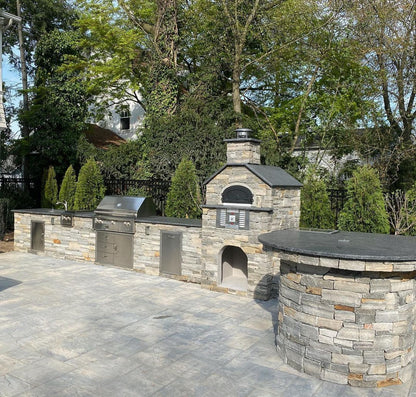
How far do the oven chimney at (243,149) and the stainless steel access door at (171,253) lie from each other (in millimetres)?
2378

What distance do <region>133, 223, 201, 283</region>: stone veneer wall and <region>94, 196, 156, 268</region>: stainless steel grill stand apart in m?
0.26

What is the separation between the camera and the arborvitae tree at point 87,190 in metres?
13.7

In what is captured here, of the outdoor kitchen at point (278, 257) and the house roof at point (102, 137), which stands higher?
the house roof at point (102, 137)

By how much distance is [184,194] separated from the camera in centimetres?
1136

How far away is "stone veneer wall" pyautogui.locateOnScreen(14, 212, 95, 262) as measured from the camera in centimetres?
1088

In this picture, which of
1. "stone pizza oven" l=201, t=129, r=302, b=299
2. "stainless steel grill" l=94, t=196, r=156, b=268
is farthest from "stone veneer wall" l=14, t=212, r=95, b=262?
"stone pizza oven" l=201, t=129, r=302, b=299

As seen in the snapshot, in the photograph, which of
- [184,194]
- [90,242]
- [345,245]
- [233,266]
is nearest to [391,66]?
[184,194]

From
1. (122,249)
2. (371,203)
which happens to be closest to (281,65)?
(371,203)

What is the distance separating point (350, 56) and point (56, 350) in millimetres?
12659

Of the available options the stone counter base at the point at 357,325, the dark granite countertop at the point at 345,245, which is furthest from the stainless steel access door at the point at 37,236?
the stone counter base at the point at 357,325

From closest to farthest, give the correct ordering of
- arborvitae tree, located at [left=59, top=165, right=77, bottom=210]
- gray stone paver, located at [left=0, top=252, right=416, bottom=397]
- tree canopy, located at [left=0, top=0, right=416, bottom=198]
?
gray stone paver, located at [left=0, top=252, right=416, bottom=397], tree canopy, located at [left=0, top=0, right=416, bottom=198], arborvitae tree, located at [left=59, top=165, right=77, bottom=210]

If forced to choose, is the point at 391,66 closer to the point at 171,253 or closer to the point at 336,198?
the point at 336,198

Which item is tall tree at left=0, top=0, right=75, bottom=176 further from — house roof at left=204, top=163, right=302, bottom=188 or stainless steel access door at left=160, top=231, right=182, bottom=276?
house roof at left=204, top=163, right=302, bottom=188

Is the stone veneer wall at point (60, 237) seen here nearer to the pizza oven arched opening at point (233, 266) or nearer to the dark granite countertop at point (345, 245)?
the pizza oven arched opening at point (233, 266)
